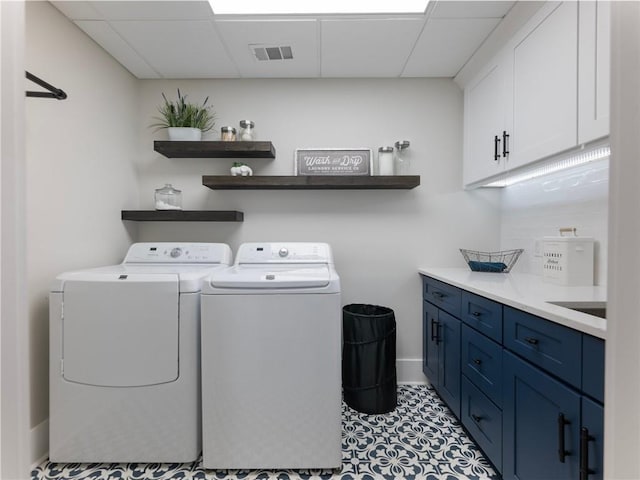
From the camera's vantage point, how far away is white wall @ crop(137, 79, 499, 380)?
8.08 feet

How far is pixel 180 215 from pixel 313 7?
1.56m

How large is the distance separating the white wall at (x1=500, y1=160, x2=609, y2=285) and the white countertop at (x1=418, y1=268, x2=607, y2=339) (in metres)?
0.18

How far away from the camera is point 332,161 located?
7.98 ft

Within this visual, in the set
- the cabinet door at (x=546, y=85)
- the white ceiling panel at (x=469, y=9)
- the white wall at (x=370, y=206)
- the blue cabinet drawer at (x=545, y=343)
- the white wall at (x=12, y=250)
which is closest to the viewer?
the white wall at (x=12, y=250)

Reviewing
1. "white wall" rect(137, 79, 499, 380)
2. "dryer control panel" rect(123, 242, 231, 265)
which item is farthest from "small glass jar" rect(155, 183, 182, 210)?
"dryer control panel" rect(123, 242, 231, 265)

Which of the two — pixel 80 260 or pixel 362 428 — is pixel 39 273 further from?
pixel 362 428

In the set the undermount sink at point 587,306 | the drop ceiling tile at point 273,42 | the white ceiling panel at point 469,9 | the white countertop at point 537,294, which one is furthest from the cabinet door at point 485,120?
the drop ceiling tile at point 273,42

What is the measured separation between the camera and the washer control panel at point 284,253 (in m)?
2.10

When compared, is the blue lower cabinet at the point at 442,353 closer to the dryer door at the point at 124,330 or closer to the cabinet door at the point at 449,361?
the cabinet door at the point at 449,361

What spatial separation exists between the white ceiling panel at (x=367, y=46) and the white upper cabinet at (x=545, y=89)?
562 mm

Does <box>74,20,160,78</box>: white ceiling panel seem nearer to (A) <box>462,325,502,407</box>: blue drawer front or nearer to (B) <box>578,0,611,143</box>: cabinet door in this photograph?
(B) <box>578,0,611,143</box>: cabinet door

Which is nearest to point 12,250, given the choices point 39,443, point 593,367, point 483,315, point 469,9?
point 593,367

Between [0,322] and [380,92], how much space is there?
255 cm

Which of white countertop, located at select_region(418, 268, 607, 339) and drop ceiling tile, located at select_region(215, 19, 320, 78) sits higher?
drop ceiling tile, located at select_region(215, 19, 320, 78)
